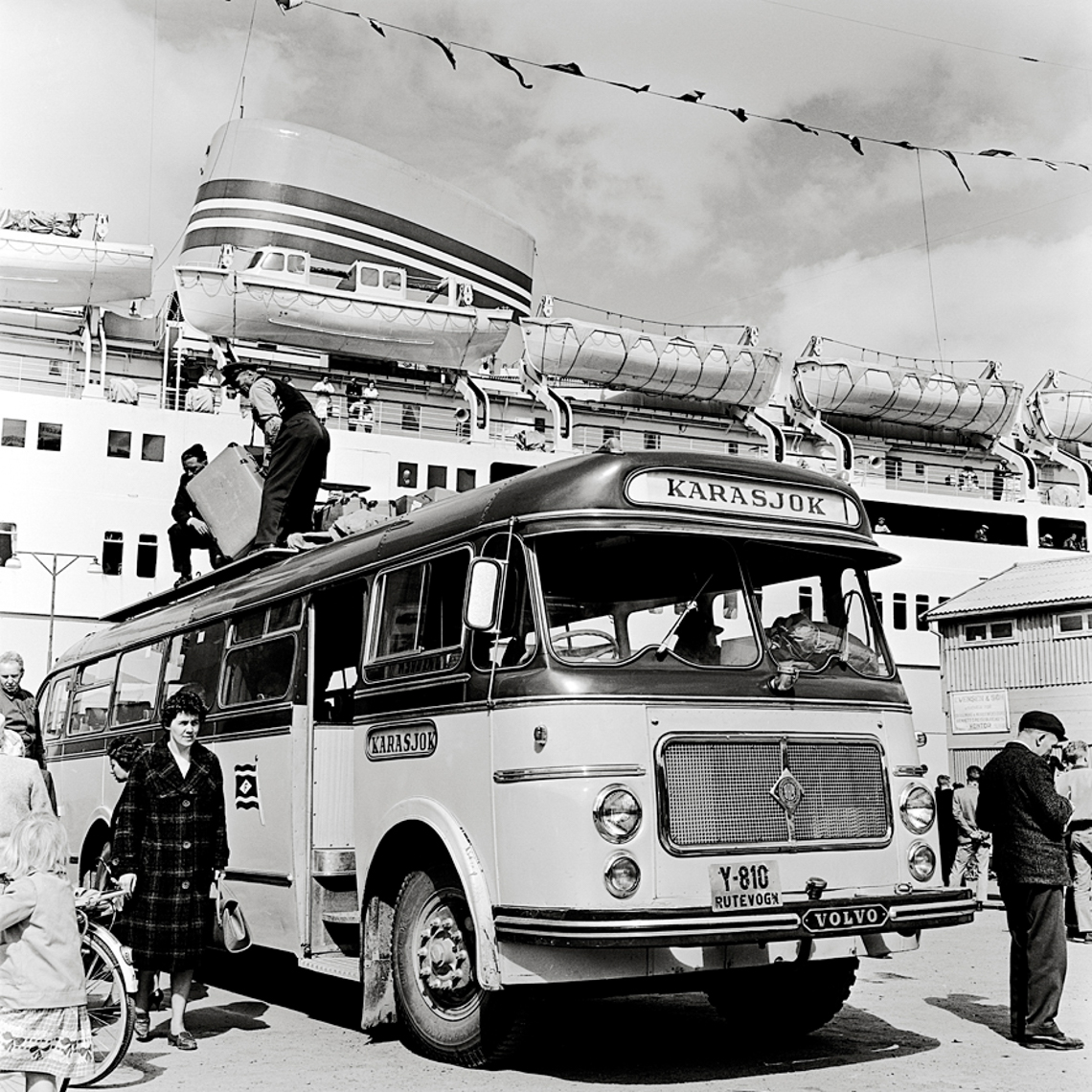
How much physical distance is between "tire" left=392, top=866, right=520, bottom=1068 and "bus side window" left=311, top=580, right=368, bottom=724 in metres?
1.64

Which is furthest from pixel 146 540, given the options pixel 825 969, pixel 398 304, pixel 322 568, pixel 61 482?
pixel 825 969

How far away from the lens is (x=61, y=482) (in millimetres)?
32656

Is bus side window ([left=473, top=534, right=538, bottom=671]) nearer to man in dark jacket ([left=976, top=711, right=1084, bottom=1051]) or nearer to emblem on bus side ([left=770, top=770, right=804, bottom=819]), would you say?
emblem on bus side ([left=770, top=770, right=804, bottom=819])

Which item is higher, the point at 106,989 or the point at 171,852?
the point at 171,852

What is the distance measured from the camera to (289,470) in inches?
427

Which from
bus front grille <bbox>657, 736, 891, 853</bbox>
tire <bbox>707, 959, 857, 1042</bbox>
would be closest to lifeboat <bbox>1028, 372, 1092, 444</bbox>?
tire <bbox>707, 959, 857, 1042</bbox>

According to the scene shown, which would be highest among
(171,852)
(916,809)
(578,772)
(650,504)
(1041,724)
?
(650,504)

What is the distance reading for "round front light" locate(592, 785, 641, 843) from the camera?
19.0ft

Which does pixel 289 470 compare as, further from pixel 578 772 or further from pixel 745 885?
pixel 745 885

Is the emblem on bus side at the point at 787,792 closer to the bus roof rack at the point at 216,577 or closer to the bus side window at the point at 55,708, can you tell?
the bus roof rack at the point at 216,577

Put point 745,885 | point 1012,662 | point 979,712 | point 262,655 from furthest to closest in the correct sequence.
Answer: point 1012,662 < point 979,712 < point 262,655 < point 745,885

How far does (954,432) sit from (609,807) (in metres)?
45.4

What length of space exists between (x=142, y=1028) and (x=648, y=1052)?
2920 millimetres

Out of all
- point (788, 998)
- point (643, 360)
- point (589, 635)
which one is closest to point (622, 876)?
point (589, 635)
